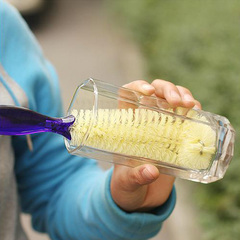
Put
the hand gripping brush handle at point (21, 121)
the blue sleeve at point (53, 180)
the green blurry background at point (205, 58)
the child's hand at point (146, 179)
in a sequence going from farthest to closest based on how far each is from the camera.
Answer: the green blurry background at point (205, 58) → the blue sleeve at point (53, 180) → the child's hand at point (146, 179) → the hand gripping brush handle at point (21, 121)

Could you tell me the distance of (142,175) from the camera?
3.29 ft

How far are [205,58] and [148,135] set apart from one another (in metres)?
2.21

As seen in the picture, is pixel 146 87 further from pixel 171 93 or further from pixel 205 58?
pixel 205 58

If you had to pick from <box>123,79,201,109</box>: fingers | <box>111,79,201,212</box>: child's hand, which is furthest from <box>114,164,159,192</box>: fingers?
<box>123,79,201,109</box>: fingers

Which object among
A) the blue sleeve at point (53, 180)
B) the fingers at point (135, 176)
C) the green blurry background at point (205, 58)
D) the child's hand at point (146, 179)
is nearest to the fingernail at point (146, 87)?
the child's hand at point (146, 179)

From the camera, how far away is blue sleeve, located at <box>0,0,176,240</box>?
4.18 feet

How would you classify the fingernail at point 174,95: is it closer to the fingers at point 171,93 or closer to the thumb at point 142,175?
the fingers at point 171,93

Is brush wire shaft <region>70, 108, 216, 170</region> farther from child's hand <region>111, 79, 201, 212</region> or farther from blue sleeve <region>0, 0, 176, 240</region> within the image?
blue sleeve <region>0, 0, 176, 240</region>

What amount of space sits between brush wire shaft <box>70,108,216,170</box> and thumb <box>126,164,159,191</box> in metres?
0.04

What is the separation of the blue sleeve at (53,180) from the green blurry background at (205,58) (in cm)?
107

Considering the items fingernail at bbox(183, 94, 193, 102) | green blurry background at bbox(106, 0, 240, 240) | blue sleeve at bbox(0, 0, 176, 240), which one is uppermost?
fingernail at bbox(183, 94, 193, 102)

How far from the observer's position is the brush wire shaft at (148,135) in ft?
3.21

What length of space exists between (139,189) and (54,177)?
384 millimetres

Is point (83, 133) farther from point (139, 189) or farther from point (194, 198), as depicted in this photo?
point (194, 198)
